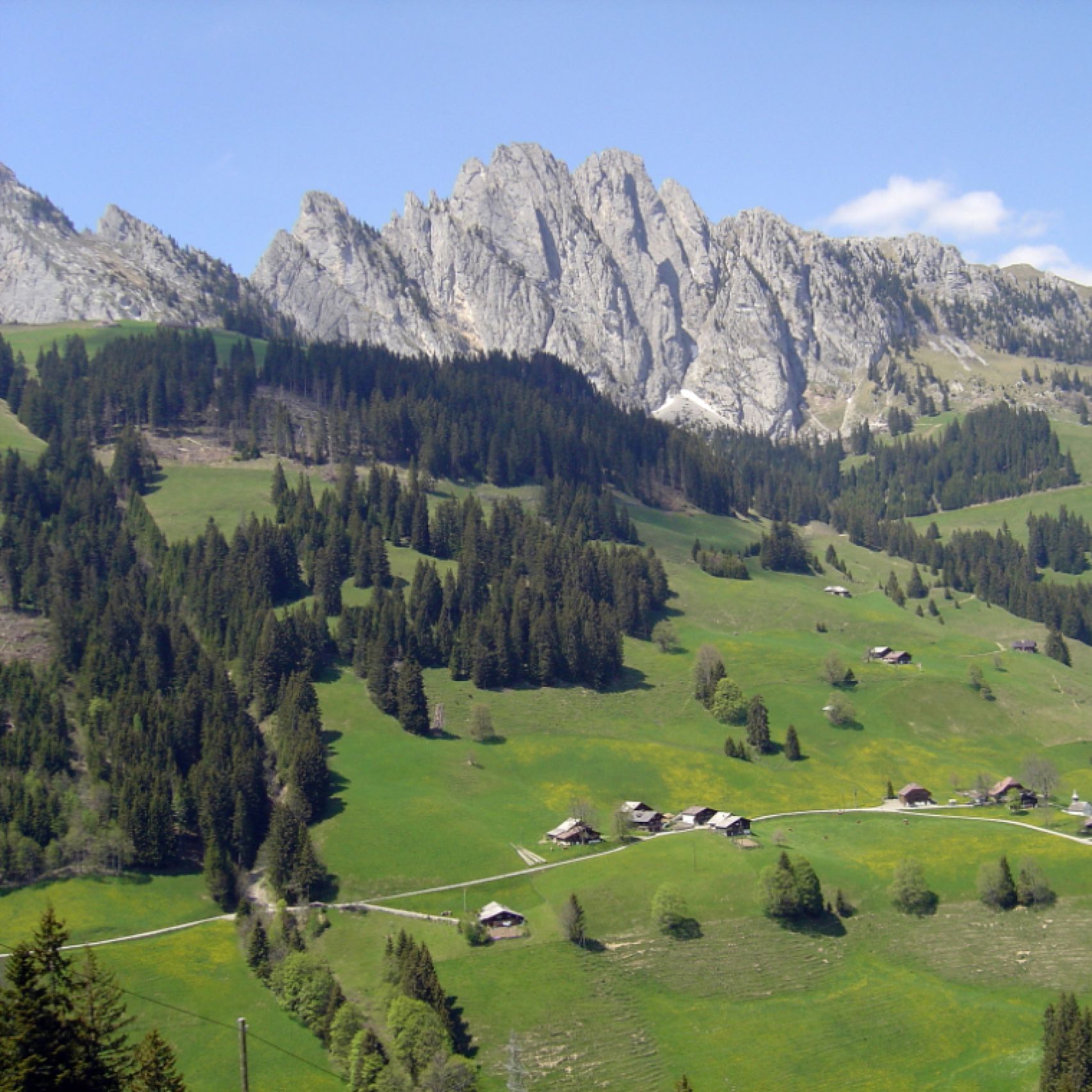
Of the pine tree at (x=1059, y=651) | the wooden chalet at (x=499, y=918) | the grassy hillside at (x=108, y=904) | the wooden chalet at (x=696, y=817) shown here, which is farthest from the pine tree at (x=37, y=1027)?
the pine tree at (x=1059, y=651)

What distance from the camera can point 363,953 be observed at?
9688 centimetres

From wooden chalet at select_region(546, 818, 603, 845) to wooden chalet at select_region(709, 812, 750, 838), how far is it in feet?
37.9

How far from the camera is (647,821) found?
12119 cm

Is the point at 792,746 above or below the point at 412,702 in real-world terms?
below

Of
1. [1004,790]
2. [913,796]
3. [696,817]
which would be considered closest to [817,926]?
[696,817]

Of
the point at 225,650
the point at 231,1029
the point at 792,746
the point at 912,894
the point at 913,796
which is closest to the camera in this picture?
the point at 231,1029

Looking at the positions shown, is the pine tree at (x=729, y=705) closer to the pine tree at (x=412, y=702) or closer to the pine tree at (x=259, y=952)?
Result: the pine tree at (x=412, y=702)

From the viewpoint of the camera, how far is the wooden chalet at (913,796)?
12950cm

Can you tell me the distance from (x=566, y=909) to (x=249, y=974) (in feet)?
86.5

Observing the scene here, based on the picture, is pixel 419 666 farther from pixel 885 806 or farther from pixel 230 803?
pixel 885 806

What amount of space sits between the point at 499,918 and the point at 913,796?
54763 mm

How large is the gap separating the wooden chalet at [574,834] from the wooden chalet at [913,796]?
35.9 m

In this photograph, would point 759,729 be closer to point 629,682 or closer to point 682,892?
point 629,682

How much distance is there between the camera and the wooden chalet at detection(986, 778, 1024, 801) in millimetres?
130000
